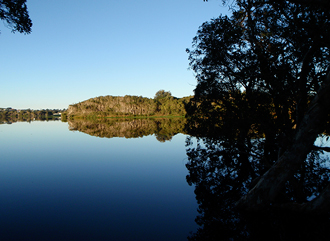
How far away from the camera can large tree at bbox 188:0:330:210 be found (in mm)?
6211

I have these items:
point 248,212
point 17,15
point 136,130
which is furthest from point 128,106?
point 248,212

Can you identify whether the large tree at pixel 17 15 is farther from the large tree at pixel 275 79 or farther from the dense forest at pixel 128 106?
the dense forest at pixel 128 106

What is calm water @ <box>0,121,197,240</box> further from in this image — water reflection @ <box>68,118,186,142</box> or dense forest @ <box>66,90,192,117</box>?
dense forest @ <box>66,90,192,117</box>

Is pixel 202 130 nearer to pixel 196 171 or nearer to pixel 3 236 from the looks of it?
pixel 196 171

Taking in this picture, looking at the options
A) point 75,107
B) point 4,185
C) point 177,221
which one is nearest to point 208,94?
point 177,221

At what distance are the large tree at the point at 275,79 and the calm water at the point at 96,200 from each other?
3004mm

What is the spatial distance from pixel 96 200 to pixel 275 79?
867 centimetres

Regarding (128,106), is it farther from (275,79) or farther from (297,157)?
(297,157)

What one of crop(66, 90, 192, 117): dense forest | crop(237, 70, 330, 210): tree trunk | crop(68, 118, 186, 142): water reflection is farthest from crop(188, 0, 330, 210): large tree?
crop(66, 90, 192, 117): dense forest

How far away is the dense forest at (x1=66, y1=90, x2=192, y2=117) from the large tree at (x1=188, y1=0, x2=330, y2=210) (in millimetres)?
84180

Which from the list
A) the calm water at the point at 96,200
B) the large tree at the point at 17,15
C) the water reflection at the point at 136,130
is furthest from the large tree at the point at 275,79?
the water reflection at the point at 136,130

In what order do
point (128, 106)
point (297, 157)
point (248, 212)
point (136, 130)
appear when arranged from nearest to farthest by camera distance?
point (297, 157), point (248, 212), point (136, 130), point (128, 106)

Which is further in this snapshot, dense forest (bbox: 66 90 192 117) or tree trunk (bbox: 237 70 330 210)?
dense forest (bbox: 66 90 192 117)

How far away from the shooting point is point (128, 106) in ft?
419
